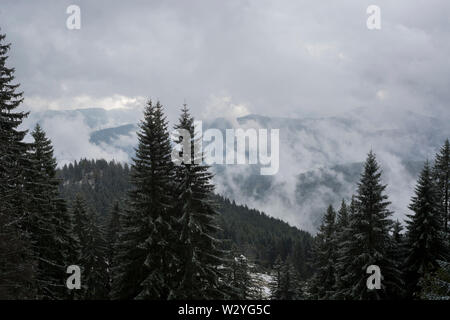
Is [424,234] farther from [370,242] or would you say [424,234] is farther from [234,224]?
[234,224]

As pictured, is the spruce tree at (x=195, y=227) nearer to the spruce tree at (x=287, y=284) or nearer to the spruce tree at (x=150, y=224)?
the spruce tree at (x=150, y=224)

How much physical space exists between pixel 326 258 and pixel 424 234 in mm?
10404

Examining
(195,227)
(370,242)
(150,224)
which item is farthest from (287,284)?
(150,224)

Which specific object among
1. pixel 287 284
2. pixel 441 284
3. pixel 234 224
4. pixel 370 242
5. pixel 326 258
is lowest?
pixel 234 224

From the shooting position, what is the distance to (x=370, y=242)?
2245cm

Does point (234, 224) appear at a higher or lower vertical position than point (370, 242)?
lower

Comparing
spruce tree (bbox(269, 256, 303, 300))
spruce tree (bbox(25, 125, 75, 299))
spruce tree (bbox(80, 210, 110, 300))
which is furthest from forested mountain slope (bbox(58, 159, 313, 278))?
spruce tree (bbox(25, 125, 75, 299))

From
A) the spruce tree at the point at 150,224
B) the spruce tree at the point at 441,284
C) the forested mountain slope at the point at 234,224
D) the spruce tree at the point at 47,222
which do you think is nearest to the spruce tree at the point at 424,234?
the spruce tree at the point at 441,284

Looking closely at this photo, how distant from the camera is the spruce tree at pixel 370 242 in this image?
22.2 meters

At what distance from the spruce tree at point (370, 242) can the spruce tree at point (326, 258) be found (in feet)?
24.4

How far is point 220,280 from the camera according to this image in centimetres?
1894

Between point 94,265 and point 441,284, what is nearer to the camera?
point 441,284

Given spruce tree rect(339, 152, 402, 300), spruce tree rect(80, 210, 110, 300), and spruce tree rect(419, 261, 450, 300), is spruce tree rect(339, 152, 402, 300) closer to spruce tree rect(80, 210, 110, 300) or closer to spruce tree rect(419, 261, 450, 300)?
spruce tree rect(419, 261, 450, 300)
